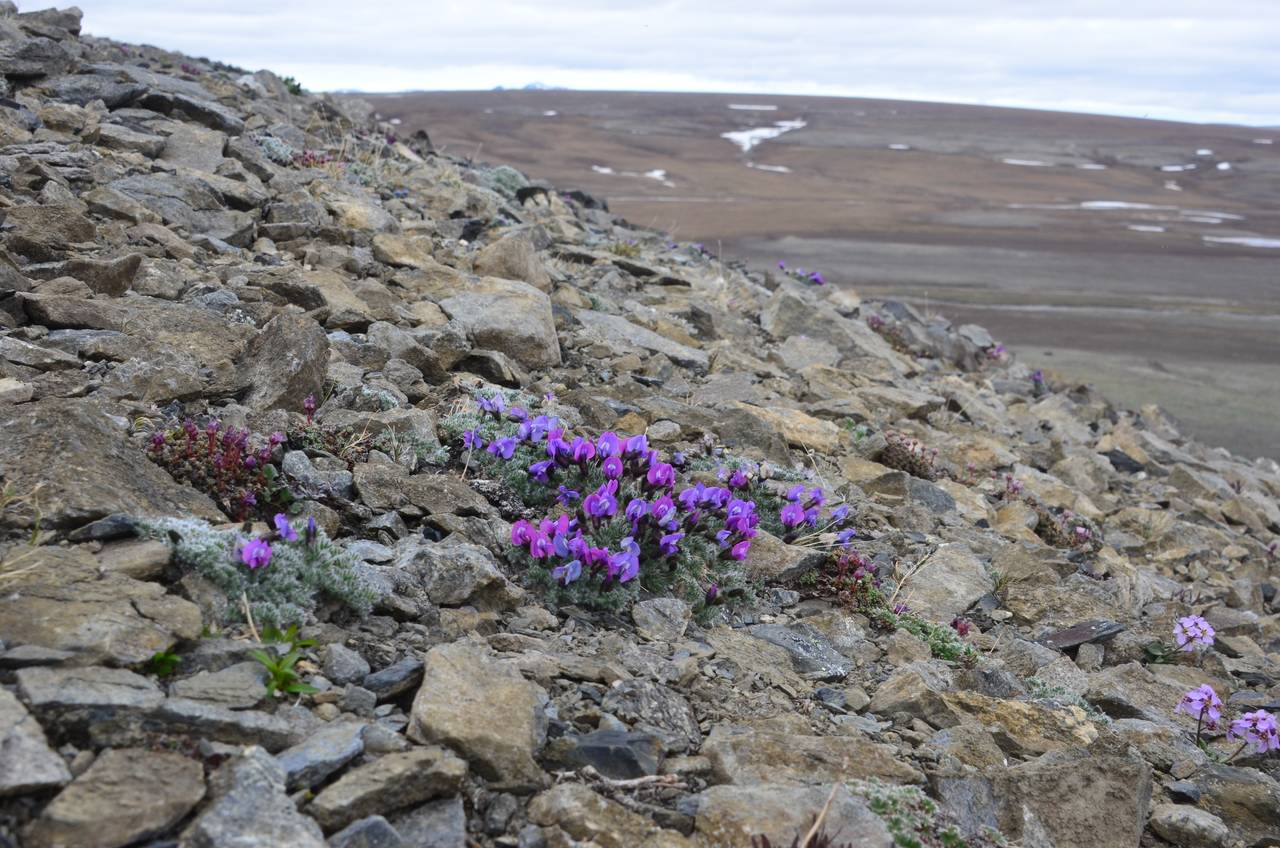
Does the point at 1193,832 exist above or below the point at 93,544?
below

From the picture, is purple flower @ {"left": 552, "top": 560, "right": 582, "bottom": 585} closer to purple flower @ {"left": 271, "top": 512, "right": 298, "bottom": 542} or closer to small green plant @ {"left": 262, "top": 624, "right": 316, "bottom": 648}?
purple flower @ {"left": 271, "top": 512, "right": 298, "bottom": 542}

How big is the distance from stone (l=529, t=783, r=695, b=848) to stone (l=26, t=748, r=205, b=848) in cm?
93

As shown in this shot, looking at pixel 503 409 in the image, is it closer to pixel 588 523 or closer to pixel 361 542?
pixel 588 523

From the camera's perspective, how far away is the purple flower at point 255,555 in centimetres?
355

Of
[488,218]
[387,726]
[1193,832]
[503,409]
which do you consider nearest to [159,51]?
[488,218]

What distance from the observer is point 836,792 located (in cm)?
325

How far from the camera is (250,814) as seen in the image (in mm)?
2582

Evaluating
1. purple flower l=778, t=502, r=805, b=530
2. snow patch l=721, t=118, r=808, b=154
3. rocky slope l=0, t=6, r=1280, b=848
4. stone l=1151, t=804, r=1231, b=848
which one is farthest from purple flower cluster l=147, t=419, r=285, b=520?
snow patch l=721, t=118, r=808, b=154

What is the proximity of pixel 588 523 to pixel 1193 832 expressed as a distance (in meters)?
2.60

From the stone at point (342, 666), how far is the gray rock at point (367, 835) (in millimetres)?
683

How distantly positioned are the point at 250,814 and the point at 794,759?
1.73 meters

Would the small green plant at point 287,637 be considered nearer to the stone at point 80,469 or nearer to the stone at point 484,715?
the stone at point 484,715

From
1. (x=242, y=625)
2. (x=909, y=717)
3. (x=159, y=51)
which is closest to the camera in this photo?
(x=242, y=625)

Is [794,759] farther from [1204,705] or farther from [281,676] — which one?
[1204,705]
